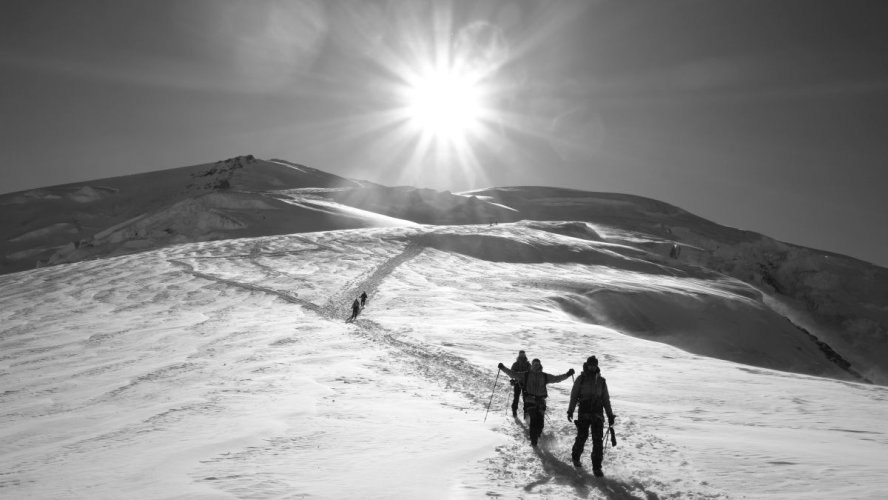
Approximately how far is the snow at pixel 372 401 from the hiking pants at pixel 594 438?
333mm

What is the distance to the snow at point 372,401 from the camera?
8.32m

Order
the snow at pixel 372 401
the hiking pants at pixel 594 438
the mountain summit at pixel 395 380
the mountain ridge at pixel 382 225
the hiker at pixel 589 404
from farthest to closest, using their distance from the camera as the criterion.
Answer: the mountain ridge at pixel 382 225
the hiker at pixel 589 404
the hiking pants at pixel 594 438
the mountain summit at pixel 395 380
the snow at pixel 372 401

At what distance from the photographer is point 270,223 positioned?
77375 mm

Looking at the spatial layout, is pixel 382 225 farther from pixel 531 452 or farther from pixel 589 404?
pixel 589 404

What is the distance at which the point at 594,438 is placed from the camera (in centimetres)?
941

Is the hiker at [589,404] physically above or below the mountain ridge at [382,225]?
below

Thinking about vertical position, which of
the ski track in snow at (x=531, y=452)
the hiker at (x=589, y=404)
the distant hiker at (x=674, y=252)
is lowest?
the ski track in snow at (x=531, y=452)

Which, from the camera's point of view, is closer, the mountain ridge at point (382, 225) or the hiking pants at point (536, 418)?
the hiking pants at point (536, 418)

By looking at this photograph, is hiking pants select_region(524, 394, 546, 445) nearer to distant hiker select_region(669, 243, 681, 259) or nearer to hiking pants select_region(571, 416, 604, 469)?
hiking pants select_region(571, 416, 604, 469)

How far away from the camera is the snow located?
328 inches

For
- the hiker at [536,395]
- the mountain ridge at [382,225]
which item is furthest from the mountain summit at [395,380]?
the mountain ridge at [382,225]

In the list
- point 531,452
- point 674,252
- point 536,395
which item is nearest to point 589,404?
point 531,452

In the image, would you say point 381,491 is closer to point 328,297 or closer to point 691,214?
point 328,297

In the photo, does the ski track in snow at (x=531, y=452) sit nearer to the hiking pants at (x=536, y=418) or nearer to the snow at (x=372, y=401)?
the snow at (x=372, y=401)
